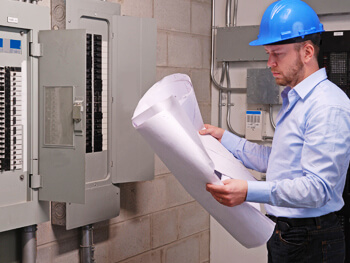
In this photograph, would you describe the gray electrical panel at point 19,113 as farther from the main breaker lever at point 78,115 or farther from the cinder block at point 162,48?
the cinder block at point 162,48

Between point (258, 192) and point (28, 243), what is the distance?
119cm

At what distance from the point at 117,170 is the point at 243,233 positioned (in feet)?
3.62

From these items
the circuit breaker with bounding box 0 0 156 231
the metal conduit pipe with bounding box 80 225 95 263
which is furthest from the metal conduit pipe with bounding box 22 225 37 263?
the metal conduit pipe with bounding box 80 225 95 263

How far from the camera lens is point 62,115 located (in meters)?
2.18

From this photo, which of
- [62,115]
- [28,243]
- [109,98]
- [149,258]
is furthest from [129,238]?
[62,115]

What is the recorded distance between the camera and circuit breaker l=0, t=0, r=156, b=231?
6.75 ft

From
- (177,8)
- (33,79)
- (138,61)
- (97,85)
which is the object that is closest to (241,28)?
(177,8)

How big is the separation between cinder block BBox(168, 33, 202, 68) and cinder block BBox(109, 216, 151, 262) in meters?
0.98

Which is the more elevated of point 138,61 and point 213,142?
point 138,61

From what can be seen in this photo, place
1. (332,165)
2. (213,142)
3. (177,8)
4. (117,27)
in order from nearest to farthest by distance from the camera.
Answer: (332,165), (213,142), (117,27), (177,8)

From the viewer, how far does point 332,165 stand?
1.50 m

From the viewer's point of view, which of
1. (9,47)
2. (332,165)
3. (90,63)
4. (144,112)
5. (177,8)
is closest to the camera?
(144,112)

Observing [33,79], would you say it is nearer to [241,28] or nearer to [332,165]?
[332,165]

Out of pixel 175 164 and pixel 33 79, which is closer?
pixel 175 164
